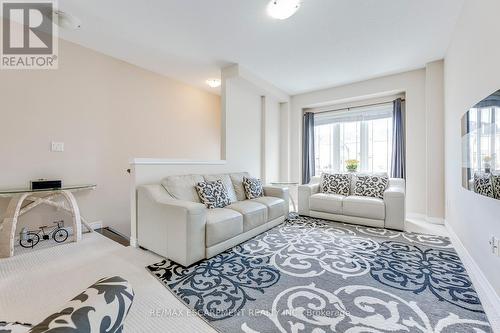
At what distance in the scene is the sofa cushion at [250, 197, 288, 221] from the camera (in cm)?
316

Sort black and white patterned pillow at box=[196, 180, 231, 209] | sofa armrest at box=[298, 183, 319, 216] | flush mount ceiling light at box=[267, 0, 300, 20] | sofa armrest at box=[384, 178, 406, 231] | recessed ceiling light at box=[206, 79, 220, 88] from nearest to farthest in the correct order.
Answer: flush mount ceiling light at box=[267, 0, 300, 20]
black and white patterned pillow at box=[196, 180, 231, 209]
sofa armrest at box=[384, 178, 406, 231]
sofa armrest at box=[298, 183, 319, 216]
recessed ceiling light at box=[206, 79, 220, 88]

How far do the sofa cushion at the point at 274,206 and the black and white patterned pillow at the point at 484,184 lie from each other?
2125mm

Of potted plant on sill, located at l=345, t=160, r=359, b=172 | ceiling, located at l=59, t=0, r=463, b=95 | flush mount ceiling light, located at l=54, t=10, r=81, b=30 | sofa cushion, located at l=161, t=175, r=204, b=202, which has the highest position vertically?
ceiling, located at l=59, t=0, r=463, b=95

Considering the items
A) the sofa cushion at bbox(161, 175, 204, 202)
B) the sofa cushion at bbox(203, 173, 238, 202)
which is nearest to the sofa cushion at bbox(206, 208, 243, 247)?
the sofa cushion at bbox(161, 175, 204, 202)

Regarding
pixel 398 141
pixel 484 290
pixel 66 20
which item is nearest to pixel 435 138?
pixel 398 141

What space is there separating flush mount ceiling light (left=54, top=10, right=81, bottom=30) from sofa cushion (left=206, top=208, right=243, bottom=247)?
8.90 feet

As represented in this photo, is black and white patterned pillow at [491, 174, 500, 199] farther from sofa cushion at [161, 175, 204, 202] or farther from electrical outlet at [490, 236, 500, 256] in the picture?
sofa cushion at [161, 175, 204, 202]

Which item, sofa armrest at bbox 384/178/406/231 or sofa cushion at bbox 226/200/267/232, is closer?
sofa cushion at bbox 226/200/267/232

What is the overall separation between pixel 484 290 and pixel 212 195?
2.64 meters

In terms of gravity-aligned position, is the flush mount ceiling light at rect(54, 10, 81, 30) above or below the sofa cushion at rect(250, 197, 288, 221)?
above

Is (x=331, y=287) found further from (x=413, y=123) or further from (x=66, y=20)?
(x=66, y=20)

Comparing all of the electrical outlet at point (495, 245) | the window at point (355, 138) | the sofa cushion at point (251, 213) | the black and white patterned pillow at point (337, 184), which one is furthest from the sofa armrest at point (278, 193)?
the electrical outlet at point (495, 245)

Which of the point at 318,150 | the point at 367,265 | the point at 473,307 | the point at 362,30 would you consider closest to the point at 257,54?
the point at 362,30

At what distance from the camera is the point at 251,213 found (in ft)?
9.13
